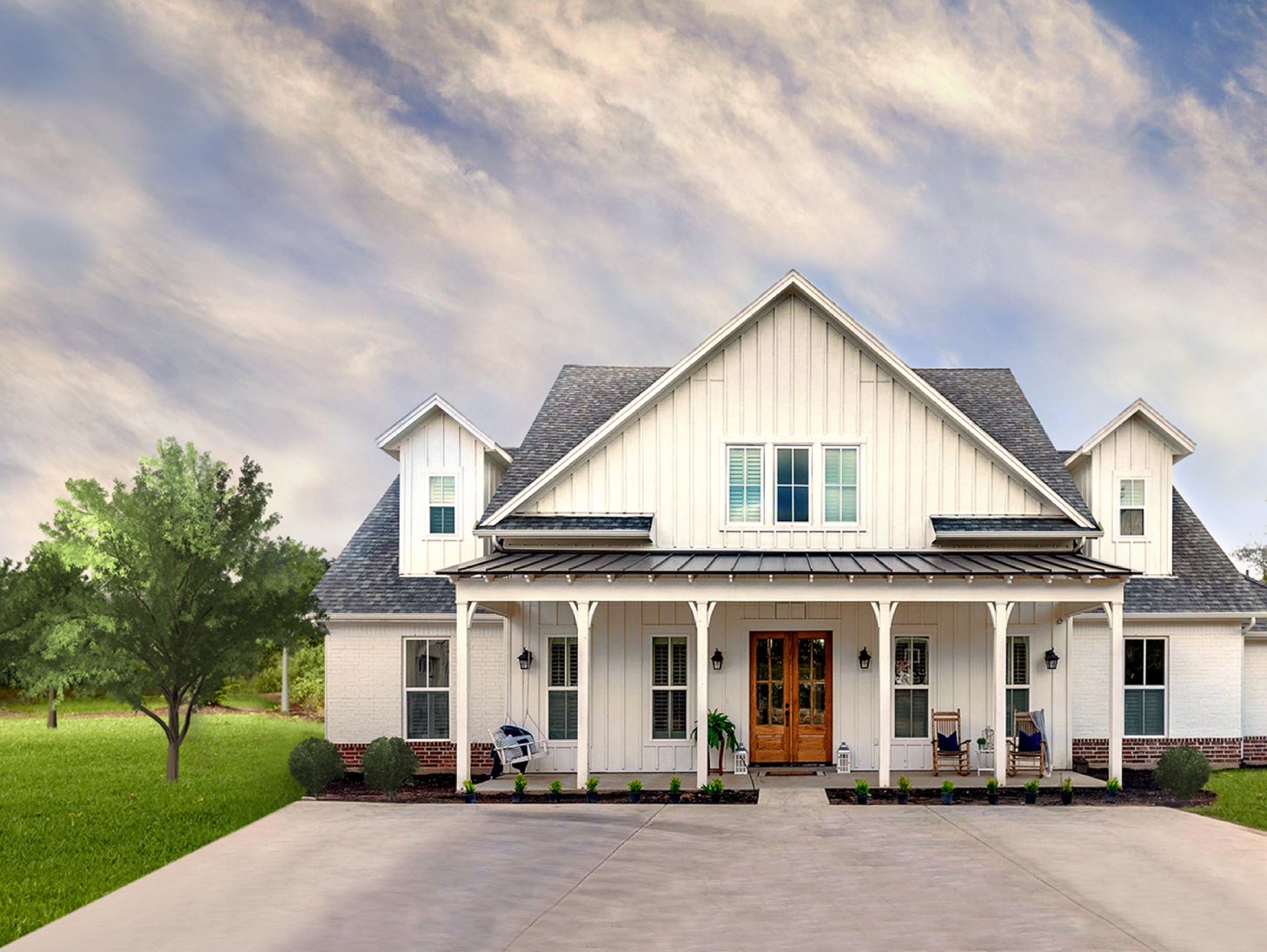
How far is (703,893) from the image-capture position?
11.1 meters

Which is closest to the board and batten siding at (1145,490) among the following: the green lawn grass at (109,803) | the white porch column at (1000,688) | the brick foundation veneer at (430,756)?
the white porch column at (1000,688)

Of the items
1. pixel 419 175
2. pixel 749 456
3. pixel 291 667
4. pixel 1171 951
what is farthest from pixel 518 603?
pixel 291 667

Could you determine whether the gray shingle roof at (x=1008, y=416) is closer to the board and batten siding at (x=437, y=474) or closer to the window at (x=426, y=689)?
the board and batten siding at (x=437, y=474)

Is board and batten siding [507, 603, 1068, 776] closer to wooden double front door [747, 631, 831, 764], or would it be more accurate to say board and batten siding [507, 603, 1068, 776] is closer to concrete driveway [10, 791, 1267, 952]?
wooden double front door [747, 631, 831, 764]

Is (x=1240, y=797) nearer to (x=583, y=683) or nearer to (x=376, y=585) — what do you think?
(x=583, y=683)

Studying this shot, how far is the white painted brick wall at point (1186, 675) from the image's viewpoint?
2161cm

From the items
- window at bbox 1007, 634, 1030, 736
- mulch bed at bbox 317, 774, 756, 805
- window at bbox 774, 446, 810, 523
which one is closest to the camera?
mulch bed at bbox 317, 774, 756, 805

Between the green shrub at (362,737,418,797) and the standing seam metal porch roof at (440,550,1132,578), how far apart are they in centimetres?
292

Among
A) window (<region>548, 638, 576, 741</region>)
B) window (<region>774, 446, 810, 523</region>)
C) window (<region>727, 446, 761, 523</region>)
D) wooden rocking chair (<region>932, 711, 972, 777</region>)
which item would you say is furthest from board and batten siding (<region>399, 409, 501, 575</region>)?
wooden rocking chair (<region>932, 711, 972, 777</region>)

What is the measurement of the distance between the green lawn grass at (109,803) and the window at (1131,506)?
1613cm

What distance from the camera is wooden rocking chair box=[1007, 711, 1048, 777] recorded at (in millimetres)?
19156

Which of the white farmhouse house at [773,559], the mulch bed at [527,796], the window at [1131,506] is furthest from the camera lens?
the window at [1131,506]

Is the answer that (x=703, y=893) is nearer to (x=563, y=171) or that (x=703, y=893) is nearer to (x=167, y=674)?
(x=167, y=674)

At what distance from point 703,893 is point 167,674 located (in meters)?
13.2
